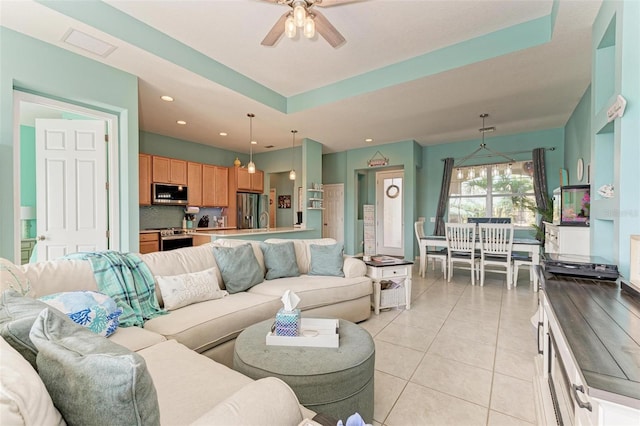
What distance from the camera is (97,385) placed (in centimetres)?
61

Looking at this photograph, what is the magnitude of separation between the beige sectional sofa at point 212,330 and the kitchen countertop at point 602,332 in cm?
81

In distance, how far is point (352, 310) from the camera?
114 inches

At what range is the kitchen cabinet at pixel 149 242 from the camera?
5.03m

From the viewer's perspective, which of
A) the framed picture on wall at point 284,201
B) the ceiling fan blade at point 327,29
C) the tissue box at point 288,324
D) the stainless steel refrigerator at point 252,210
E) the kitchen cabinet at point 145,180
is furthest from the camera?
the framed picture on wall at point 284,201

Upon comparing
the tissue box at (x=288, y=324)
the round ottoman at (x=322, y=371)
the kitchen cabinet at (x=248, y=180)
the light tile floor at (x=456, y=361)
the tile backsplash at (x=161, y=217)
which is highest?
the kitchen cabinet at (x=248, y=180)

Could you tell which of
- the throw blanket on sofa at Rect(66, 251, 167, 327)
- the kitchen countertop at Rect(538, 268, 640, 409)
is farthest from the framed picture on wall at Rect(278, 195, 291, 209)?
the kitchen countertop at Rect(538, 268, 640, 409)

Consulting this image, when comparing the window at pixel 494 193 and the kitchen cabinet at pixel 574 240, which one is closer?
the kitchen cabinet at pixel 574 240

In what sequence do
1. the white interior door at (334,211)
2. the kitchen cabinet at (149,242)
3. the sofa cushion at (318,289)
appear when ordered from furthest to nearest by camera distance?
the white interior door at (334,211)
the kitchen cabinet at (149,242)
the sofa cushion at (318,289)

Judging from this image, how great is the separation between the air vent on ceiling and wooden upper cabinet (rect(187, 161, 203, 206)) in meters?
3.31

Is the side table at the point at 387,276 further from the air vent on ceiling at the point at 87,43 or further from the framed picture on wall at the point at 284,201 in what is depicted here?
the framed picture on wall at the point at 284,201

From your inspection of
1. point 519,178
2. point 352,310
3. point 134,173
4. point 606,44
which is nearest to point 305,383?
point 352,310

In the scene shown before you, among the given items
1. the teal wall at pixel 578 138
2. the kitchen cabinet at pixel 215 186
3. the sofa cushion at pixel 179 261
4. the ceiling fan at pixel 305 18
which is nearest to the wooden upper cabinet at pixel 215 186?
the kitchen cabinet at pixel 215 186

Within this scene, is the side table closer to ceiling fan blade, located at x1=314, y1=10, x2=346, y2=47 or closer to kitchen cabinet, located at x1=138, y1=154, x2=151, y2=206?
ceiling fan blade, located at x1=314, y1=10, x2=346, y2=47

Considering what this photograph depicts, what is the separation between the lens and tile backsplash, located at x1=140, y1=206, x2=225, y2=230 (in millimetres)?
5656
